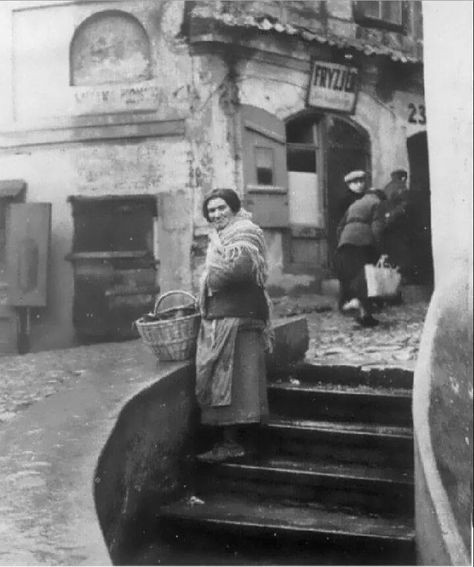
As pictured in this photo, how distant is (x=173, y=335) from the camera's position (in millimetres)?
5535

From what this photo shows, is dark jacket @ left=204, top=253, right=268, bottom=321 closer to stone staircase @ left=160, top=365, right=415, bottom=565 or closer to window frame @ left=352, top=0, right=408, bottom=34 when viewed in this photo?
stone staircase @ left=160, top=365, right=415, bottom=565

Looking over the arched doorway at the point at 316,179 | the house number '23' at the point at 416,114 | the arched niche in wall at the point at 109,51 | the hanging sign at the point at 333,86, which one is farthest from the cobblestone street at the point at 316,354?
the house number '23' at the point at 416,114

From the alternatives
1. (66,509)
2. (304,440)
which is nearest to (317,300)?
(304,440)

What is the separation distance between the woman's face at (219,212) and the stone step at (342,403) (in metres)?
1.32

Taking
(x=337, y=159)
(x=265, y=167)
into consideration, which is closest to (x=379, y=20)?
(x=337, y=159)

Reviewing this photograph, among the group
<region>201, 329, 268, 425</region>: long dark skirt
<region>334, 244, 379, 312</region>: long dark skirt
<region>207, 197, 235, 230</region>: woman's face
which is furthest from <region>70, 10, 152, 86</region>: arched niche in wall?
<region>201, 329, 268, 425</region>: long dark skirt

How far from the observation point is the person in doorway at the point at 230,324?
5.24 metres

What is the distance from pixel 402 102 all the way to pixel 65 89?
16.9 ft

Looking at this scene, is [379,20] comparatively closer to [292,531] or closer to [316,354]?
[316,354]

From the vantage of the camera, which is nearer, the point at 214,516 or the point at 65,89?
the point at 214,516

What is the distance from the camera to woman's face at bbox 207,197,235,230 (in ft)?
17.3

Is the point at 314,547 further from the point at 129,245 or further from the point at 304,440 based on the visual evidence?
the point at 129,245

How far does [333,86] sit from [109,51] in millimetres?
3185

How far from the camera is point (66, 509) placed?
3.11 meters
